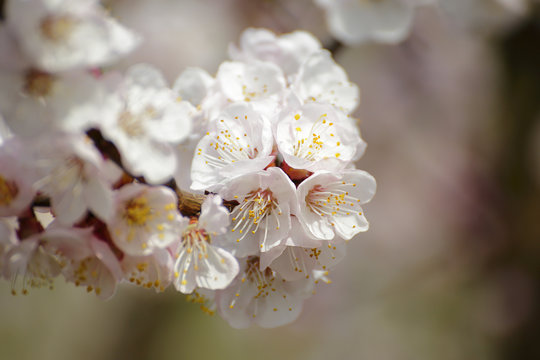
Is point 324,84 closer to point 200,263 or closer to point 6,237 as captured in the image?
point 200,263

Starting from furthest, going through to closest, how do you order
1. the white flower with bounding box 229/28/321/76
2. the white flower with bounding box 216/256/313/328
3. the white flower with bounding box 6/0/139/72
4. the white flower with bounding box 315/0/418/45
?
the white flower with bounding box 315/0/418/45
the white flower with bounding box 229/28/321/76
the white flower with bounding box 216/256/313/328
the white flower with bounding box 6/0/139/72

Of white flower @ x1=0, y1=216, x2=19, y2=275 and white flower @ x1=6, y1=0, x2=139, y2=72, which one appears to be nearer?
white flower @ x1=6, y1=0, x2=139, y2=72

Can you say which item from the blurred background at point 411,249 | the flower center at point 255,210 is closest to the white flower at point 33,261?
the flower center at point 255,210

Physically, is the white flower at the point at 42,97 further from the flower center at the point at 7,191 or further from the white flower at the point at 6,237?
the white flower at the point at 6,237

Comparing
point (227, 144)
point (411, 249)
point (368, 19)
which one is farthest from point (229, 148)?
point (411, 249)

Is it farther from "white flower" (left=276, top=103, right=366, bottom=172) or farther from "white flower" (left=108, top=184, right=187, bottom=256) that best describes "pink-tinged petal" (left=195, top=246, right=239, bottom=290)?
"white flower" (left=276, top=103, right=366, bottom=172)

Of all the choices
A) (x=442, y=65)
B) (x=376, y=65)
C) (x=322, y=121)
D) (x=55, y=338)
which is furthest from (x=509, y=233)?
(x=55, y=338)

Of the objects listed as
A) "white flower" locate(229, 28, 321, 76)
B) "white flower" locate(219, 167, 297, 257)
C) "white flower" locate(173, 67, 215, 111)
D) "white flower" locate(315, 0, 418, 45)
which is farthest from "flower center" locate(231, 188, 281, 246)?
"white flower" locate(315, 0, 418, 45)
